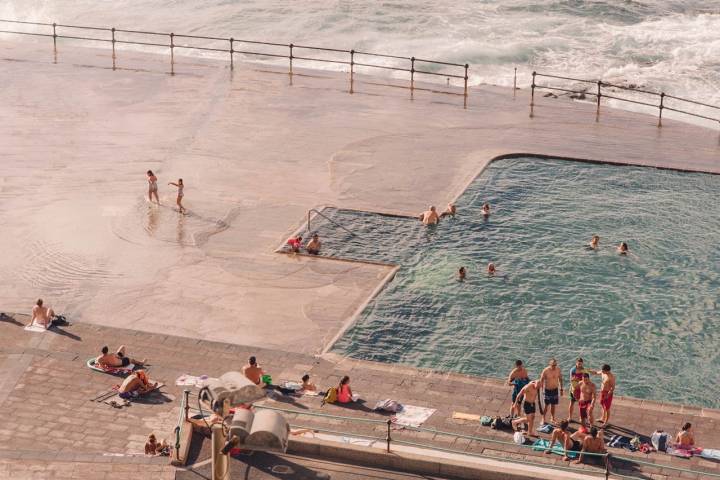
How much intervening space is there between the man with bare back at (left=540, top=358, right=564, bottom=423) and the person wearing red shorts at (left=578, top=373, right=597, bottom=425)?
19.1 inches

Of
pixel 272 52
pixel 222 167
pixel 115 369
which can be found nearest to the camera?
pixel 115 369

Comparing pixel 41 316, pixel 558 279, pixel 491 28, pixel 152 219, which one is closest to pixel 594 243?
pixel 558 279

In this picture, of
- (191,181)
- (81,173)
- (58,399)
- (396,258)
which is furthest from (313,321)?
(81,173)

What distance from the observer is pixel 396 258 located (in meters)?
35.2

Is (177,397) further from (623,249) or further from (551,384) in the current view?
(623,249)

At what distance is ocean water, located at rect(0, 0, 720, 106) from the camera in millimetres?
58594

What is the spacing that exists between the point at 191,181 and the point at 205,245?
5496mm

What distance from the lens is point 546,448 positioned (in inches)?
946

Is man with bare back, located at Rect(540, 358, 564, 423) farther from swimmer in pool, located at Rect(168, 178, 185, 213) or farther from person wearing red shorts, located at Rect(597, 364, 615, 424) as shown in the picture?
swimmer in pool, located at Rect(168, 178, 185, 213)

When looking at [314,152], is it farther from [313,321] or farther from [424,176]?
[313,321]

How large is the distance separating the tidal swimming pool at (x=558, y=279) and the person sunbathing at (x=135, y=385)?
16.7ft

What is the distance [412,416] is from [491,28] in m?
42.7

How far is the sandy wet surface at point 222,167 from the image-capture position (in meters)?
32.5

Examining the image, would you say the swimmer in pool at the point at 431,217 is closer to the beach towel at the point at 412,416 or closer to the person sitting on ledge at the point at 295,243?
the person sitting on ledge at the point at 295,243
